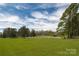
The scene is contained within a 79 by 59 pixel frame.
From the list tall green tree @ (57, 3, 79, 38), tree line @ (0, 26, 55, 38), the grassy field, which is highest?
tall green tree @ (57, 3, 79, 38)

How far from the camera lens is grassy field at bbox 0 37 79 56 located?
4355 mm

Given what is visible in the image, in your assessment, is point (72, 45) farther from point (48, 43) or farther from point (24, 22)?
point (24, 22)

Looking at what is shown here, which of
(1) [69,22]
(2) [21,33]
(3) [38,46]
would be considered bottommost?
(3) [38,46]

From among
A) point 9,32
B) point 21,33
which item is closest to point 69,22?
point 21,33

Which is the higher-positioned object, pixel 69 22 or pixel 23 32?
pixel 69 22

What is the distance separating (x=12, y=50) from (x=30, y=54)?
23 centimetres

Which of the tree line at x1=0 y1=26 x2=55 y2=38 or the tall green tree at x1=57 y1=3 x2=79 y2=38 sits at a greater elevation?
the tall green tree at x1=57 y1=3 x2=79 y2=38

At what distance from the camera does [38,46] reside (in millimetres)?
4391

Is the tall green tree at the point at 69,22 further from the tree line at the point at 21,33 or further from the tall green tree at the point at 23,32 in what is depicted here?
the tall green tree at the point at 23,32

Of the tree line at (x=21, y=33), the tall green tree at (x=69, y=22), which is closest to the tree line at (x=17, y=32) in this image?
the tree line at (x=21, y=33)

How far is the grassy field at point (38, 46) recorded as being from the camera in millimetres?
4355

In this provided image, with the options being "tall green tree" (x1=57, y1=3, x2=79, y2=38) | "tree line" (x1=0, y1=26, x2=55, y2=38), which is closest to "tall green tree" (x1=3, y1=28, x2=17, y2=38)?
"tree line" (x1=0, y1=26, x2=55, y2=38)

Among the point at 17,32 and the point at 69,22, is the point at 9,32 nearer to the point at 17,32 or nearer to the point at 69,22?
the point at 17,32

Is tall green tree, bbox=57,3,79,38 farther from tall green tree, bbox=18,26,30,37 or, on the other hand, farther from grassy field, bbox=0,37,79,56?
tall green tree, bbox=18,26,30,37
